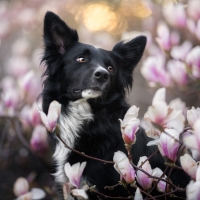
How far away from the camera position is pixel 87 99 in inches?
131

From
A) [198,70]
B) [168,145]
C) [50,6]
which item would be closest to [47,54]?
[198,70]

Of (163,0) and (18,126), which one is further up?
(163,0)

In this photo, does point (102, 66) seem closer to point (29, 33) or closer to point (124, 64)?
point (124, 64)

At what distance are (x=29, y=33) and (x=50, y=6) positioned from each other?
70cm

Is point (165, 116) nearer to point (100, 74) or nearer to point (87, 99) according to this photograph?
point (100, 74)

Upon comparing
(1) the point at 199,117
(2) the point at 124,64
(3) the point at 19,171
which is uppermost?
(1) the point at 199,117

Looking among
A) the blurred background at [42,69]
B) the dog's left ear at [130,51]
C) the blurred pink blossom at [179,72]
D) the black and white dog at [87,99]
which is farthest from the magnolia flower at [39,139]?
the blurred pink blossom at [179,72]

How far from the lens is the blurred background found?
3.90m

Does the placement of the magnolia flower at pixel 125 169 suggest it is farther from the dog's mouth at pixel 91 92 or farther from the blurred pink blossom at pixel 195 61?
the blurred pink blossom at pixel 195 61

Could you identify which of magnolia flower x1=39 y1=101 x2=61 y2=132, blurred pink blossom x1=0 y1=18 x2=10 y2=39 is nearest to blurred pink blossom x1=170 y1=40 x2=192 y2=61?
magnolia flower x1=39 y1=101 x2=61 y2=132

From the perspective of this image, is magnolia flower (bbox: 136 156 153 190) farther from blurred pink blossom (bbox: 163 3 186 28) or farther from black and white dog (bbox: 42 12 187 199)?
blurred pink blossom (bbox: 163 3 186 28)

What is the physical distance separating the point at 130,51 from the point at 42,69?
4.85 feet

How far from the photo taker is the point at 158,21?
5586 mm

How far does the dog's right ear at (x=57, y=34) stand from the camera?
3.30m
